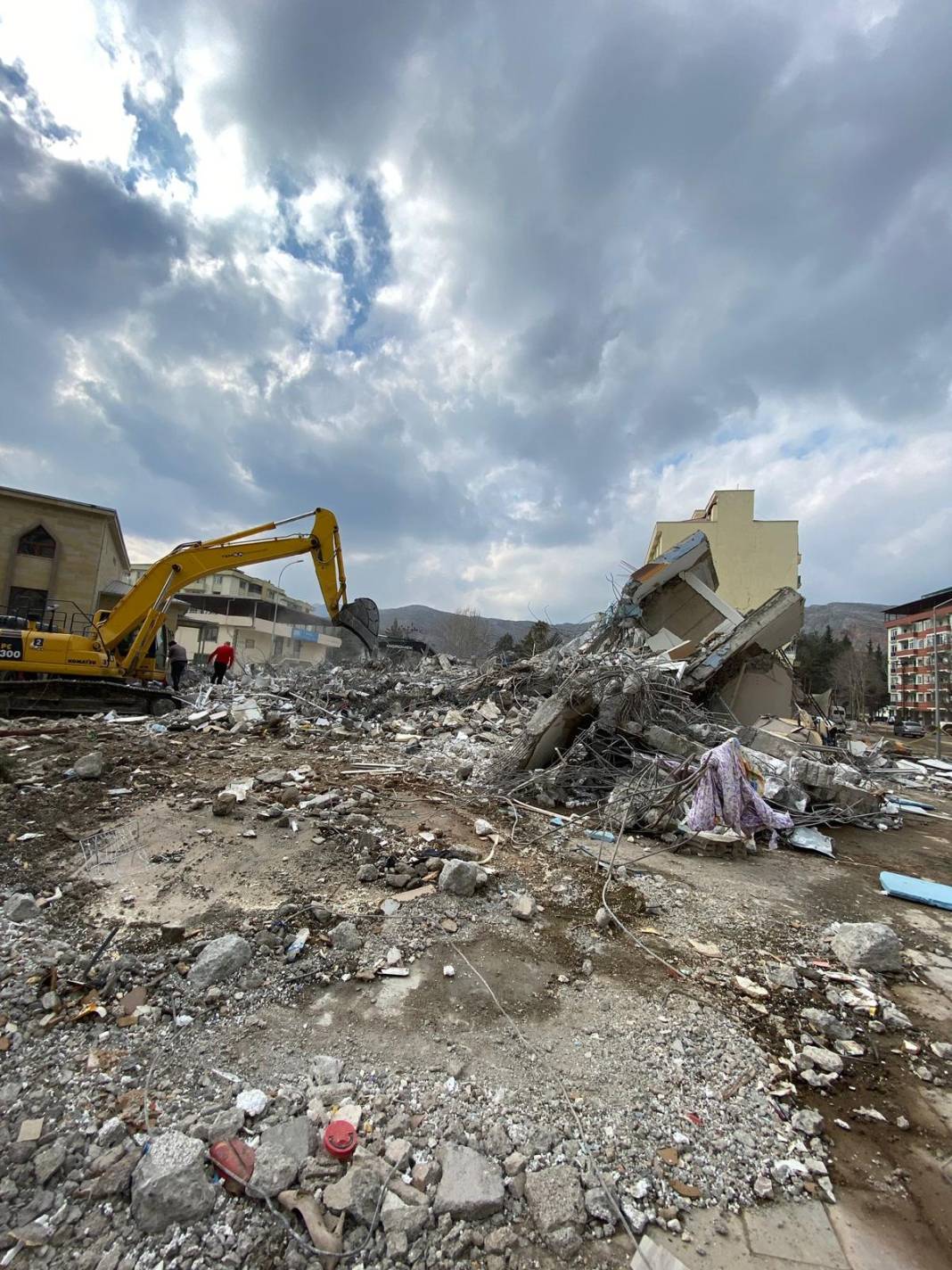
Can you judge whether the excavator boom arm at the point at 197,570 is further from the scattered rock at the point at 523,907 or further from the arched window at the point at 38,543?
the arched window at the point at 38,543

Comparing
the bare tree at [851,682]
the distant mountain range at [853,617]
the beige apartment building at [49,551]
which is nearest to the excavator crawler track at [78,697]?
the beige apartment building at [49,551]

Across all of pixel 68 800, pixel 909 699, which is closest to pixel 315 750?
pixel 68 800

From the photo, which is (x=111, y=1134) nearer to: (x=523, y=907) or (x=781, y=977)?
(x=523, y=907)

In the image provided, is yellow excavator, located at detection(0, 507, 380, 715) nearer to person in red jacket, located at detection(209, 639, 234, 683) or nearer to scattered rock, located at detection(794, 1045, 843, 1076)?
person in red jacket, located at detection(209, 639, 234, 683)

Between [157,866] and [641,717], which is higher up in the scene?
[641,717]

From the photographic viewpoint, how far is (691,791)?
527 cm

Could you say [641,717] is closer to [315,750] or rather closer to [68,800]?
[315,750]

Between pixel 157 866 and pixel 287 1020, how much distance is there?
1.98m

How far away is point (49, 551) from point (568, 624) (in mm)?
24396

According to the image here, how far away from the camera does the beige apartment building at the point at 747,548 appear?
2706cm

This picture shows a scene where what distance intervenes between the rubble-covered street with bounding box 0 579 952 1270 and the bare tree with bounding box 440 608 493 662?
3014cm

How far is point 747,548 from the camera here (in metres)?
27.4

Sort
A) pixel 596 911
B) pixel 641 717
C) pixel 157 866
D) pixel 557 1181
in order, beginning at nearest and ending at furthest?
1. pixel 557 1181
2. pixel 596 911
3. pixel 157 866
4. pixel 641 717

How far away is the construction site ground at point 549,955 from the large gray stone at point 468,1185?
0.17m
